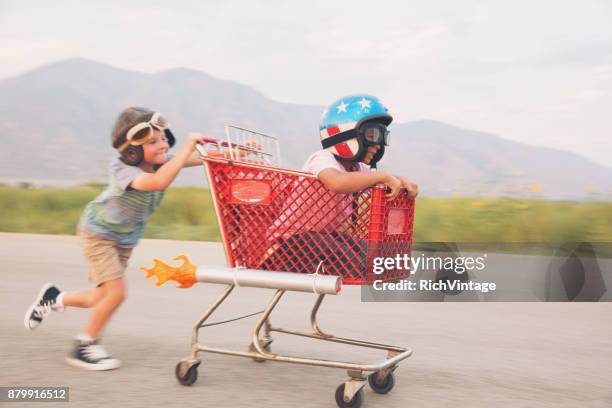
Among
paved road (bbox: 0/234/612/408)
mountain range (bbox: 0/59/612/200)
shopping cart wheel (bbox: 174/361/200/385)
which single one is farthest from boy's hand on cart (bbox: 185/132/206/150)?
mountain range (bbox: 0/59/612/200)

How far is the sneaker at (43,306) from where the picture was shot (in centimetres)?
475

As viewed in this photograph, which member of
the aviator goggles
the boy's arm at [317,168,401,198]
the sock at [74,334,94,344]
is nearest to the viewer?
the boy's arm at [317,168,401,198]

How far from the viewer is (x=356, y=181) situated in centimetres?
356

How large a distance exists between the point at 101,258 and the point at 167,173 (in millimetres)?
754

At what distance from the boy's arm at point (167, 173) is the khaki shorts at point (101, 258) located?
445mm

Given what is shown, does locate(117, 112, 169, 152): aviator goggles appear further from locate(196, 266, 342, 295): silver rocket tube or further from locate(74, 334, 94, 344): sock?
locate(74, 334, 94, 344): sock

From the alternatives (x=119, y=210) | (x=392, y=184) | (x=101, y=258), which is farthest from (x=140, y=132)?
(x=392, y=184)

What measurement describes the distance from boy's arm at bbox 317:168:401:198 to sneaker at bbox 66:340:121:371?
1672 mm

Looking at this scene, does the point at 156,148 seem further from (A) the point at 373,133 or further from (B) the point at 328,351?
(B) the point at 328,351

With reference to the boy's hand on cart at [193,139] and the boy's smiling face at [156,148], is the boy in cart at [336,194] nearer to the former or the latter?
Answer: the boy's hand on cart at [193,139]

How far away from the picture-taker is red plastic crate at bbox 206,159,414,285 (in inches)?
146

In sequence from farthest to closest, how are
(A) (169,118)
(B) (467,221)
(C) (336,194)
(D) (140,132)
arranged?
1. (A) (169,118)
2. (B) (467,221)
3. (D) (140,132)
4. (C) (336,194)

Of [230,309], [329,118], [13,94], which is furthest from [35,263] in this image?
[13,94]

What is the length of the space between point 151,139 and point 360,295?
3.35 metres
